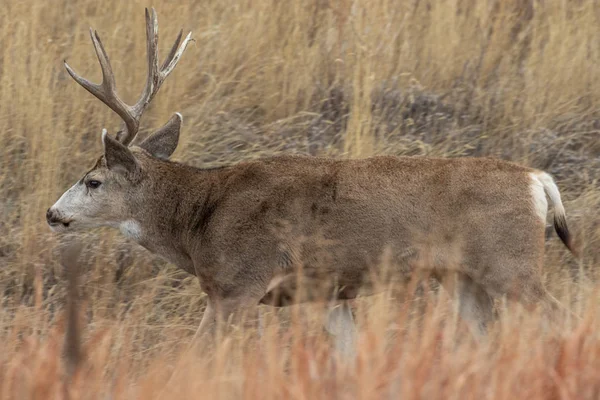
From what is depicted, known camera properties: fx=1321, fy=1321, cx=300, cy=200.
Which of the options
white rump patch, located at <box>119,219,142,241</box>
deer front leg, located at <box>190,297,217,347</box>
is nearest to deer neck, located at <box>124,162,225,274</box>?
white rump patch, located at <box>119,219,142,241</box>

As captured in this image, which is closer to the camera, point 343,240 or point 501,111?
point 343,240

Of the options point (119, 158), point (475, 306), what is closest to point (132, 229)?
point (119, 158)

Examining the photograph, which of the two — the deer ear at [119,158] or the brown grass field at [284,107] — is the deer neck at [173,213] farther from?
the brown grass field at [284,107]

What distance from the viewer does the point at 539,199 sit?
6.88 meters

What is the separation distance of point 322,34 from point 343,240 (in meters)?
4.16

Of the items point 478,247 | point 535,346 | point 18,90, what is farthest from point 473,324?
point 18,90

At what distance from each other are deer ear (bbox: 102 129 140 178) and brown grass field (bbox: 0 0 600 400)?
76 cm

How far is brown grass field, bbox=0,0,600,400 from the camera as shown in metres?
8.01

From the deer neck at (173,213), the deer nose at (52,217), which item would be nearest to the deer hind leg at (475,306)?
the deer neck at (173,213)

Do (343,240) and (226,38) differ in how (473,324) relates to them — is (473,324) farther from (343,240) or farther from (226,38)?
(226,38)

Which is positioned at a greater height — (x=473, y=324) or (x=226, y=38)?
(x=226, y=38)

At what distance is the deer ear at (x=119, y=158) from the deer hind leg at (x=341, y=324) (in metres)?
1.39

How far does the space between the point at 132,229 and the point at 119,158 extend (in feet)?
1.36

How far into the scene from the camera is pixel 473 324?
7.32 m
